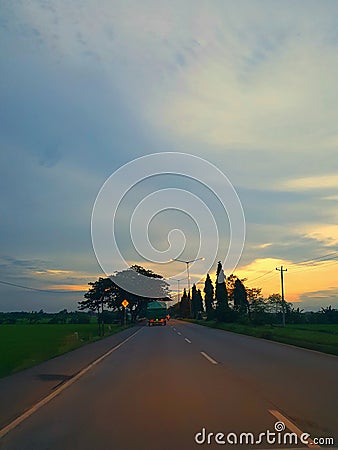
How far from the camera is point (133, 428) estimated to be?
7.52 m

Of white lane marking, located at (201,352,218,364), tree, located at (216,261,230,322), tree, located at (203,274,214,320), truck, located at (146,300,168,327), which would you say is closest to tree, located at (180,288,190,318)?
tree, located at (203,274,214,320)

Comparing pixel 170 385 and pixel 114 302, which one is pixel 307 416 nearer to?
pixel 170 385

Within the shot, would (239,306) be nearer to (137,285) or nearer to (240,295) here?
(240,295)

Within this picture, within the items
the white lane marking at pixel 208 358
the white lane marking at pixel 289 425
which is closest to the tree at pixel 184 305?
the white lane marking at pixel 208 358

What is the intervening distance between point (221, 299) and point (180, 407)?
64.0 metres

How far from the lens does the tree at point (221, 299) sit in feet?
211

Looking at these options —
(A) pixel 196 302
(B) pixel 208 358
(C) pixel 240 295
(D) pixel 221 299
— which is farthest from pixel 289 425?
(A) pixel 196 302

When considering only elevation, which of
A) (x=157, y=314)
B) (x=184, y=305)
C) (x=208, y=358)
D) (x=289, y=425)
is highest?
(x=184, y=305)

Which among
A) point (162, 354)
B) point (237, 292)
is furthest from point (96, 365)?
point (237, 292)

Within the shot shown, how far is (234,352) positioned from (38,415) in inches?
511

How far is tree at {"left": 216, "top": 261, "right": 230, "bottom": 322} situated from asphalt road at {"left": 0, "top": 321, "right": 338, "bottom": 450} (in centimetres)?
4888

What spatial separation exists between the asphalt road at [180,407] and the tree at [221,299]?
160 ft

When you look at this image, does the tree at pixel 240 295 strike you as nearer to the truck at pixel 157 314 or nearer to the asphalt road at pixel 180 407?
the truck at pixel 157 314

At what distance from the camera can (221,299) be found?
72.3 m
